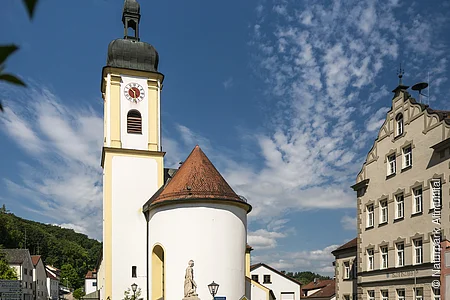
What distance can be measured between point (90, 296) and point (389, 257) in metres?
21.8

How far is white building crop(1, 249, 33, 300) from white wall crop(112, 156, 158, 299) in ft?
128

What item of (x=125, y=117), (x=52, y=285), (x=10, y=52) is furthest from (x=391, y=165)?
(x=52, y=285)

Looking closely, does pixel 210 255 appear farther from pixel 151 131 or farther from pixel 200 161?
pixel 151 131

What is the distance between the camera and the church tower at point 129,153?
1153 inches

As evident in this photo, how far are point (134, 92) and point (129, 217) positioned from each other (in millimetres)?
7882

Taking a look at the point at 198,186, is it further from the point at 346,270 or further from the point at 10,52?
the point at 10,52

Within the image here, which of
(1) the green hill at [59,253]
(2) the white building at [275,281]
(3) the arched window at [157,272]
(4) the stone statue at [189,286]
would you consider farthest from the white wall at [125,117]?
(1) the green hill at [59,253]

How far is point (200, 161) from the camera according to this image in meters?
27.9

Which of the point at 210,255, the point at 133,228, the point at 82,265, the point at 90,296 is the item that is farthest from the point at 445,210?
the point at 82,265

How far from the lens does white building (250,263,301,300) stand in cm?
5422

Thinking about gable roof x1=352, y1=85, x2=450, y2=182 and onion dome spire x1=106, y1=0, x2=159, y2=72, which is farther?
onion dome spire x1=106, y1=0, x2=159, y2=72

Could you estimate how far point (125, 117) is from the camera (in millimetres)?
31469

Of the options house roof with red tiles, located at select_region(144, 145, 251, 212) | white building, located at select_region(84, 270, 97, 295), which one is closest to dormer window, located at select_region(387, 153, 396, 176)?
house roof with red tiles, located at select_region(144, 145, 251, 212)

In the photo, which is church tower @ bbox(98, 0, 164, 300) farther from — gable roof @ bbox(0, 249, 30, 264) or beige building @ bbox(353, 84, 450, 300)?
gable roof @ bbox(0, 249, 30, 264)
